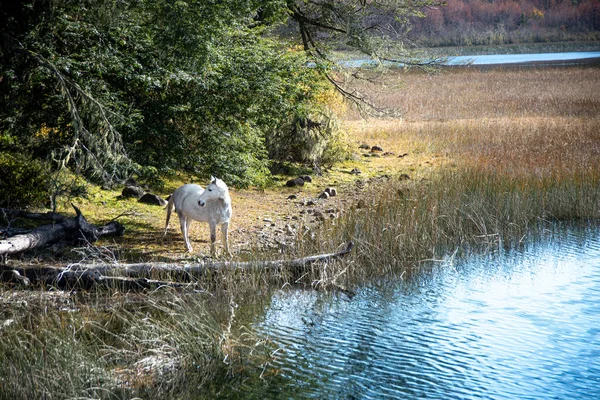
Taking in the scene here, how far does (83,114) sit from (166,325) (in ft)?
12.6

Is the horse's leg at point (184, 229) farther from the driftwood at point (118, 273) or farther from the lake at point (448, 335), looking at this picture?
the lake at point (448, 335)

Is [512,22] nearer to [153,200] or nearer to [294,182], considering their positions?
[294,182]

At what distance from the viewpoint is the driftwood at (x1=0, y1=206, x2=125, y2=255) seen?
9.20 metres

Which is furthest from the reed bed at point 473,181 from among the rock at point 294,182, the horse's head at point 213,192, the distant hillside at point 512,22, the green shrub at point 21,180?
the distant hillside at point 512,22

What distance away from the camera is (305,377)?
22.5ft

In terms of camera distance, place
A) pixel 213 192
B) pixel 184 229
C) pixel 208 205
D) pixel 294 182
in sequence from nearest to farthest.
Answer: pixel 213 192 → pixel 208 205 → pixel 184 229 → pixel 294 182

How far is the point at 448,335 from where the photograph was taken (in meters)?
7.92

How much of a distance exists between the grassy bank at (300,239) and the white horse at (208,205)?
407 millimetres

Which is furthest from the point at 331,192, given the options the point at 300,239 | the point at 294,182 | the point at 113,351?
the point at 113,351

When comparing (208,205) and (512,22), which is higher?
(512,22)

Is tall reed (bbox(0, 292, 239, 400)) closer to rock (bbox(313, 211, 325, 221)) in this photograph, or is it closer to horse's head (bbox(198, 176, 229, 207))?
horse's head (bbox(198, 176, 229, 207))

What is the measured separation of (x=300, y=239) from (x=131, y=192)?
166 inches

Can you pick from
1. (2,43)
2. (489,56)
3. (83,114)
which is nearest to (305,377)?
(83,114)

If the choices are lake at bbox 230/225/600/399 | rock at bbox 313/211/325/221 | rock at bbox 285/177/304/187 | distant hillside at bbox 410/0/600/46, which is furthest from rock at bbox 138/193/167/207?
distant hillside at bbox 410/0/600/46
